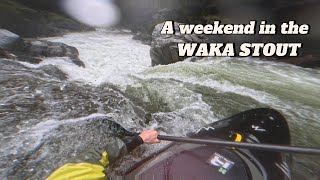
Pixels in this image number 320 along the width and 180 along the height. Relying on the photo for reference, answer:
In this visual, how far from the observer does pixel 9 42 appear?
8617 millimetres

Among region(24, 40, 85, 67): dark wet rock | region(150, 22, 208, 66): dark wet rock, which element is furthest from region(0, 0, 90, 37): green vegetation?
region(150, 22, 208, 66): dark wet rock

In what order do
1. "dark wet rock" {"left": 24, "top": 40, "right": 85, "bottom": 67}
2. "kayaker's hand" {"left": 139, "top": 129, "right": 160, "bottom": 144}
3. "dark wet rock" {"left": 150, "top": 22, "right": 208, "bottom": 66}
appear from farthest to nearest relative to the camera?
"dark wet rock" {"left": 150, "top": 22, "right": 208, "bottom": 66} → "dark wet rock" {"left": 24, "top": 40, "right": 85, "bottom": 67} → "kayaker's hand" {"left": 139, "top": 129, "right": 160, "bottom": 144}

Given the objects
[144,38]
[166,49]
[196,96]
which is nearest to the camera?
[196,96]

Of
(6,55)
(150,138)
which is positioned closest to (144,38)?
(6,55)

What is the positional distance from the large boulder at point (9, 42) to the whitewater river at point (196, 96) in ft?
4.04

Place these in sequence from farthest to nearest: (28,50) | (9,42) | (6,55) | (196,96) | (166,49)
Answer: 1. (166,49)
2. (28,50)
3. (9,42)
4. (6,55)
5. (196,96)

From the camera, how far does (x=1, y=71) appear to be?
21.2ft

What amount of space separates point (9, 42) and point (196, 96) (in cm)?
660

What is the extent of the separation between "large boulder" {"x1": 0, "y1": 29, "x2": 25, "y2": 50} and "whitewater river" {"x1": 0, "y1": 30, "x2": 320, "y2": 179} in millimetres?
1232

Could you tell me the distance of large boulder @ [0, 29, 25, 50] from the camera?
8.41 m

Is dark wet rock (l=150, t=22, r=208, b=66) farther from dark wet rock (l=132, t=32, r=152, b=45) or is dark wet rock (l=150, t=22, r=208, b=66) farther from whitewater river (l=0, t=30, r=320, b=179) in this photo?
dark wet rock (l=132, t=32, r=152, b=45)

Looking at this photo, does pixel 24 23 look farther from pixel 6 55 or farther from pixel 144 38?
pixel 6 55

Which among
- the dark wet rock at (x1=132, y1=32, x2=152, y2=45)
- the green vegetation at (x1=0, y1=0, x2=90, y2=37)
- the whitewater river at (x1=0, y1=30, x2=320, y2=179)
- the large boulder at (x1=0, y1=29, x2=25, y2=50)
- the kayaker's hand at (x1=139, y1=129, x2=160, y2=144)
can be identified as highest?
the green vegetation at (x1=0, y1=0, x2=90, y2=37)

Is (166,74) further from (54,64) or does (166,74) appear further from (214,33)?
(214,33)
